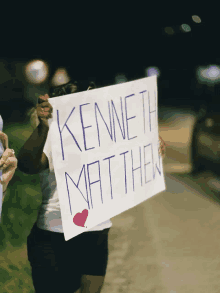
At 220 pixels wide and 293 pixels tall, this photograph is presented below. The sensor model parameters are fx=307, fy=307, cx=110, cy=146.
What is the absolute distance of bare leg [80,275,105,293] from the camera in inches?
48.6

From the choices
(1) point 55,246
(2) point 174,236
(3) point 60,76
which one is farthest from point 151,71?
(2) point 174,236

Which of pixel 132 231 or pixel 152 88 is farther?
pixel 132 231

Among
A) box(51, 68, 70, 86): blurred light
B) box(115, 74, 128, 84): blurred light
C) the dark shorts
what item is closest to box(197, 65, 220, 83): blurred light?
box(115, 74, 128, 84): blurred light

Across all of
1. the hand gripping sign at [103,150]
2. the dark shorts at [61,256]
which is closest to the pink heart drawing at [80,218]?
the hand gripping sign at [103,150]

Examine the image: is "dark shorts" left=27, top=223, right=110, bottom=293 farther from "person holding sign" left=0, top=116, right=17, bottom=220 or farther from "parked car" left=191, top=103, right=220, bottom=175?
"parked car" left=191, top=103, right=220, bottom=175

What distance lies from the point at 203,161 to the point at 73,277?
1310 mm

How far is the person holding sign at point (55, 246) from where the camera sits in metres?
1.07

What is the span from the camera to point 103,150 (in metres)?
1.06

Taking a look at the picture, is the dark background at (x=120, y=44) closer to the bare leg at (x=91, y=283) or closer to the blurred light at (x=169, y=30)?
the blurred light at (x=169, y=30)

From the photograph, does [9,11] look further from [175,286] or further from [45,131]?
[175,286]

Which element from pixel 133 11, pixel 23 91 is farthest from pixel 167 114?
pixel 23 91

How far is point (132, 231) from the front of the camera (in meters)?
2.20

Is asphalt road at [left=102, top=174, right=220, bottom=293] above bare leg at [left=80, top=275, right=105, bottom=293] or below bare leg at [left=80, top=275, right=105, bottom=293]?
below

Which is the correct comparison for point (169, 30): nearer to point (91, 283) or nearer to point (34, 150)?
point (34, 150)
